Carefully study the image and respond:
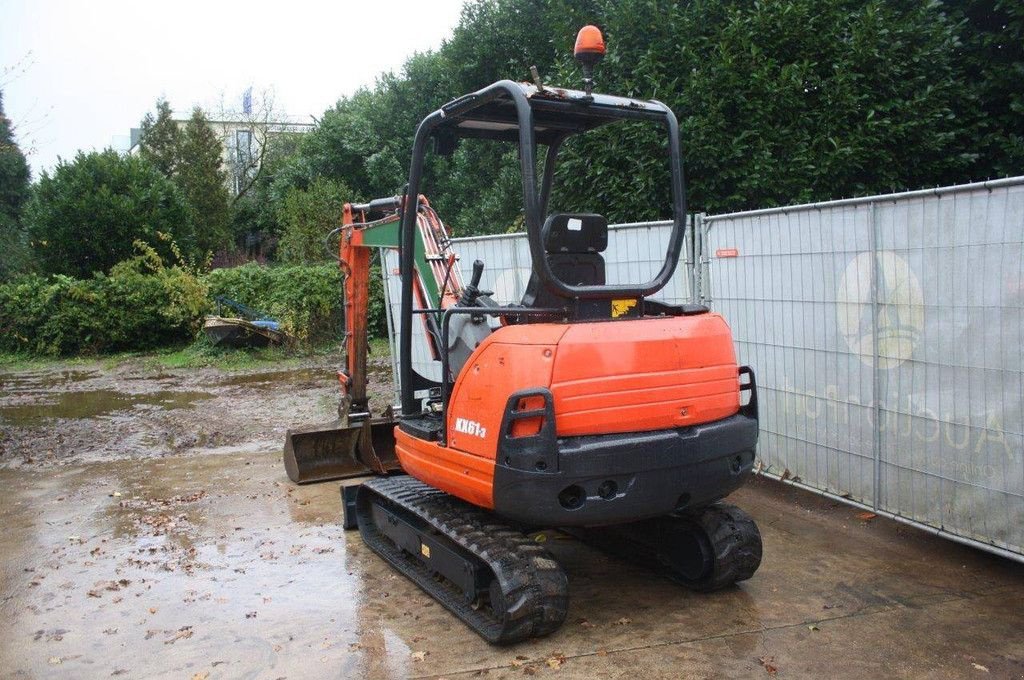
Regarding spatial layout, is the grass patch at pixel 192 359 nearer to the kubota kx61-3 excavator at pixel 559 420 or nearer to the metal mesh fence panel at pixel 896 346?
the metal mesh fence panel at pixel 896 346

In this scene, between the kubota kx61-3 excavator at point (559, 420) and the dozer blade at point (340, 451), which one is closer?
the kubota kx61-3 excavator at point (559, 420)

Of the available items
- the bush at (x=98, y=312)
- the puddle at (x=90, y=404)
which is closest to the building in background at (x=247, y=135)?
the bush at (x=98, y=312)

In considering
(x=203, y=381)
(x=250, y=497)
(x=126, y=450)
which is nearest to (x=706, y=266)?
(x=250, y=497)

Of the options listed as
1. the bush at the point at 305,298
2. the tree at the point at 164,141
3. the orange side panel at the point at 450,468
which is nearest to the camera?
the orange side panel at the point at 450,468

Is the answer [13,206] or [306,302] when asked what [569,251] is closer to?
[306,302]

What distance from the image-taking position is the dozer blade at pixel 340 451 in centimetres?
750

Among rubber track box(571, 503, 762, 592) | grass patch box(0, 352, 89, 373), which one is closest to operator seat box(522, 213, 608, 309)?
rubber track box(571, 503, 762, 592)

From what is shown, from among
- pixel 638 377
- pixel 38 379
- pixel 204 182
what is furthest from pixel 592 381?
pixel 204 182

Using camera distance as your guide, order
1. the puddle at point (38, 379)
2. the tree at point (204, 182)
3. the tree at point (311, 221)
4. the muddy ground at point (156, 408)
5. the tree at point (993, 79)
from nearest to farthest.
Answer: the tree at point (993, 79) → the muddy ground at point (156, 408) → the puddle at point (38, 379) → the tree at point (311, 221) → the tree at point (204, 182)

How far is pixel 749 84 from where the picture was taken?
8.77 metres

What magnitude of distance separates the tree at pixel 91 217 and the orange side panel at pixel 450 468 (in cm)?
1728

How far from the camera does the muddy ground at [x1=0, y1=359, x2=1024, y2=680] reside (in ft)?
13.3

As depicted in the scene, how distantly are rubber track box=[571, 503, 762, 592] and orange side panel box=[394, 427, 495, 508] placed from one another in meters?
1.22

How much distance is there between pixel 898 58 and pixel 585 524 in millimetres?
6845
